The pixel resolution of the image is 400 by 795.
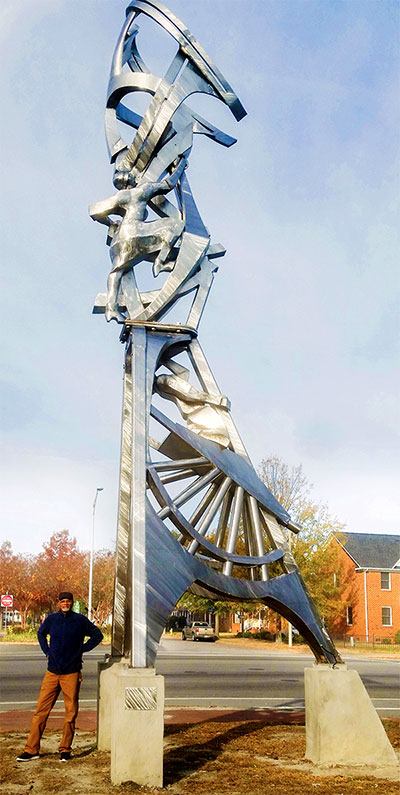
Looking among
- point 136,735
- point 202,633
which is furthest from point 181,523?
point 202,633

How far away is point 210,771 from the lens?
7.15 m

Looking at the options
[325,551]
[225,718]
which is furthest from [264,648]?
[225,718]

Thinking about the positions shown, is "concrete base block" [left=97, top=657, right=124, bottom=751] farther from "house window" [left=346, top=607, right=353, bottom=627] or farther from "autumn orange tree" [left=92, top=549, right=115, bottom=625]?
"autumn orange tree" [left=92, top=549, right=115, bottom=625]

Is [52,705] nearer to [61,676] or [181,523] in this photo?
[61,676]

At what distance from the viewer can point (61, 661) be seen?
747 cm

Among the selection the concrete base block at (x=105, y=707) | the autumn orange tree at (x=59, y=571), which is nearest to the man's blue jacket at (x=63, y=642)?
the concrete base block at (x=105, y=707)

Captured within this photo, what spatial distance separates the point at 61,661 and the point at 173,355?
140 inches

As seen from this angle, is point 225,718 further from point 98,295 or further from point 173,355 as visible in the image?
point 98,295

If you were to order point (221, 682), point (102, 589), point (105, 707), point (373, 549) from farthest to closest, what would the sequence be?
point (102, 589), point (373, 549), point (221, 682), point (105, 707)

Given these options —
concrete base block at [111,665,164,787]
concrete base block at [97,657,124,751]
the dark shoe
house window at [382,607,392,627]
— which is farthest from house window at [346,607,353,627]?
concrete base block at [111,665,164,787]

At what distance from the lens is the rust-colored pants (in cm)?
736

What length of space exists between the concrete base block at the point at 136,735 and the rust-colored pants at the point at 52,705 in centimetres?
116

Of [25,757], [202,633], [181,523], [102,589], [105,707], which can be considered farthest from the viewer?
[102,589]

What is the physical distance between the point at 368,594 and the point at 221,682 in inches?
1112
